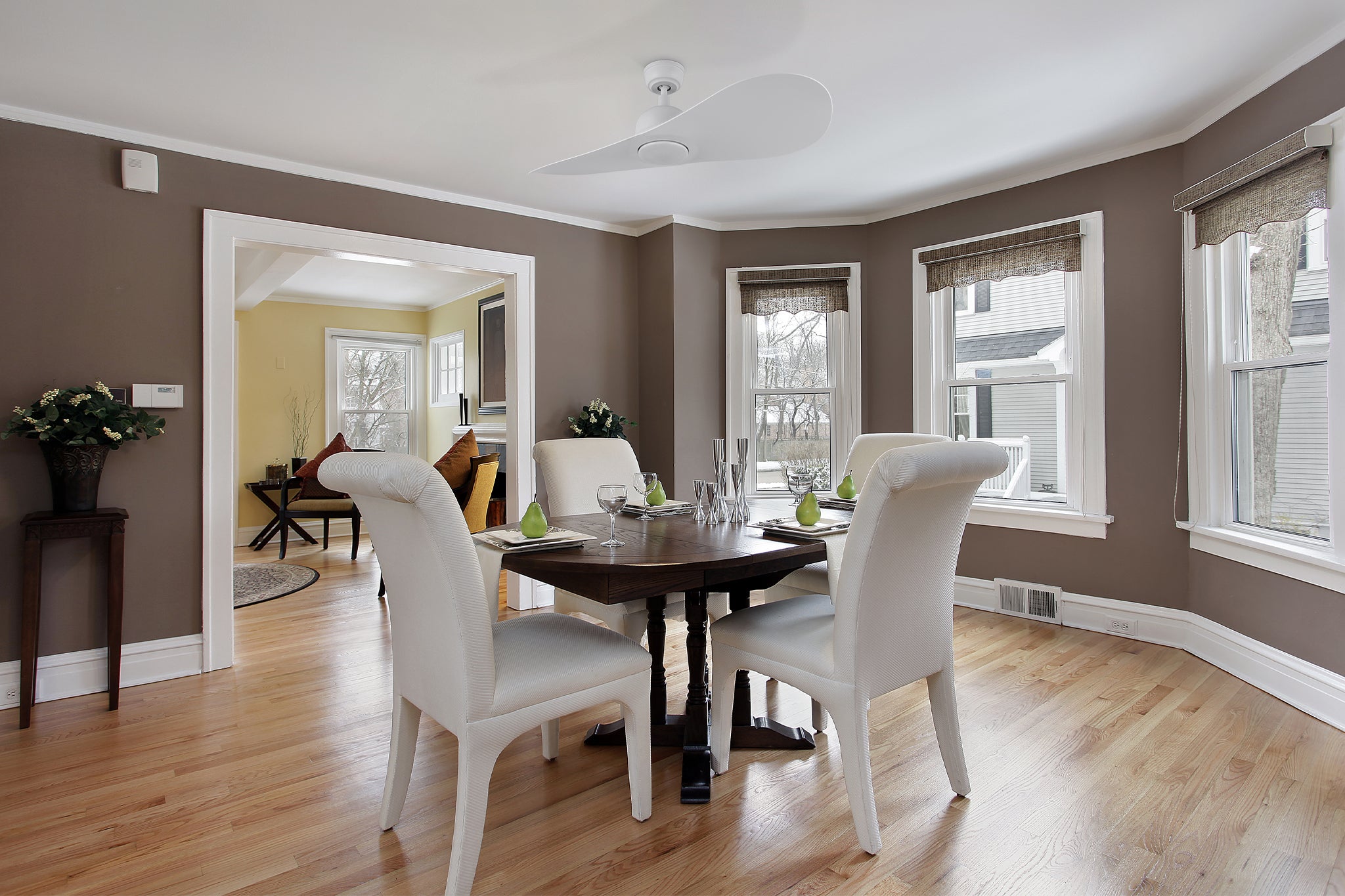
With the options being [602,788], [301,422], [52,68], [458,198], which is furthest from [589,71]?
[301,422]

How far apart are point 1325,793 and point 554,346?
3860 mm

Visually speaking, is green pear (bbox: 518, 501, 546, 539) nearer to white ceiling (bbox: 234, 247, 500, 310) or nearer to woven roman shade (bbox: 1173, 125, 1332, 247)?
woven roman shade (bbox: 1173, 125, 1332, 247)

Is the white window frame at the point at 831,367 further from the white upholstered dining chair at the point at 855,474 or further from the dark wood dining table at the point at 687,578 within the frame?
the dark wood dining table at the point at 687,578

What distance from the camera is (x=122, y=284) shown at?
10.3ft

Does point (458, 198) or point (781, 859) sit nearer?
point (781, 859)

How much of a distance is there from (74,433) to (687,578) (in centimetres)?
257

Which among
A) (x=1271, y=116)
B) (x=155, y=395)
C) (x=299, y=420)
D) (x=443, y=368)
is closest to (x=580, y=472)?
(x=155, y=395)

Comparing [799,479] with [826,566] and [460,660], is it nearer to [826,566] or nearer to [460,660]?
[826,566]

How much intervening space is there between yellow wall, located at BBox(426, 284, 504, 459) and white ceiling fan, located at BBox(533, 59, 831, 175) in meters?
4.15

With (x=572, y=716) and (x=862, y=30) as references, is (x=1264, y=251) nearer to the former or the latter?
(x=862, y=30)

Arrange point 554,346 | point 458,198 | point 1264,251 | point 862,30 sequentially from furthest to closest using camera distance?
point 554,346, point 458,198, point 1264,251, point 862,30

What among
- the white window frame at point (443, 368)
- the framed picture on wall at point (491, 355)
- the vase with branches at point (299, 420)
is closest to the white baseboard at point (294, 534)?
the vase with branches at point (299, 420)

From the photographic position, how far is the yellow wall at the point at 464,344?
6910 millimetres

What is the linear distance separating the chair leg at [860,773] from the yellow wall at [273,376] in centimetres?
591
